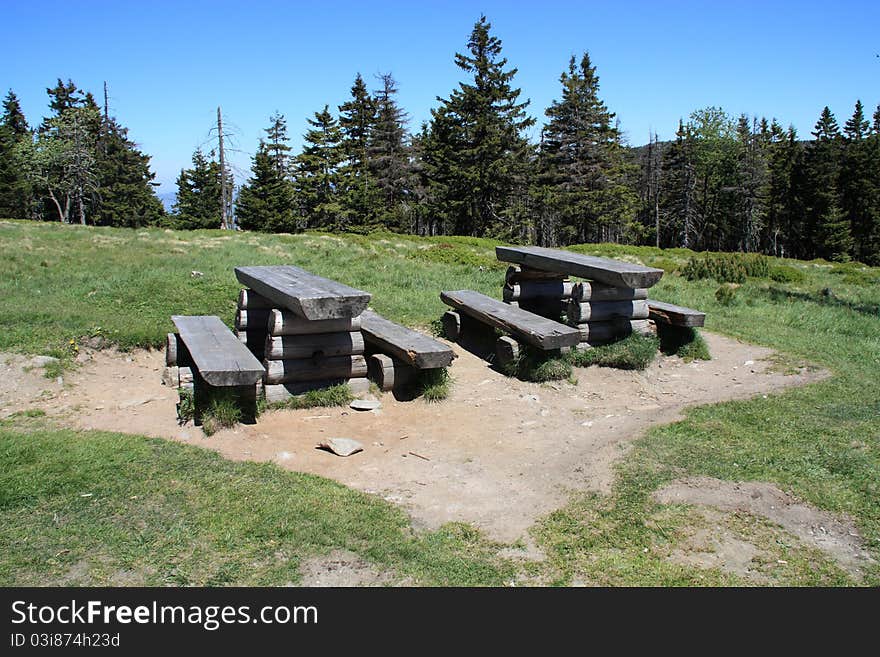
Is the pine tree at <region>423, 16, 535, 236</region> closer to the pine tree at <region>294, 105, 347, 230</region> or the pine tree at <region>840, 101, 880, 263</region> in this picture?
the pine tree at <region>294, 105, 347, 230</region>

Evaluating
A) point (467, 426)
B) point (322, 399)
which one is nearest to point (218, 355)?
point (322, 399)

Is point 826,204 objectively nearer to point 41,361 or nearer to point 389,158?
point 389,158

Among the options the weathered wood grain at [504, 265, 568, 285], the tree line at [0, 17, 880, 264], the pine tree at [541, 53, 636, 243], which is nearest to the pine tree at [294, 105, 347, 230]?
the tree line at [0, 17, 880, 264]

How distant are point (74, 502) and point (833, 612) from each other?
4.40 meters

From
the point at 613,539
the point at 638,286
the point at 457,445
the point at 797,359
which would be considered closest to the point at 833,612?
the point at 613,539

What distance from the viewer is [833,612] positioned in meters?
3.33

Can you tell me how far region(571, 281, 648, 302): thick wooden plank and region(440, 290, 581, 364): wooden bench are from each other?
20.2 inches

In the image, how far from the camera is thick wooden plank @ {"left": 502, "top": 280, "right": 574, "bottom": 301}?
10.6m

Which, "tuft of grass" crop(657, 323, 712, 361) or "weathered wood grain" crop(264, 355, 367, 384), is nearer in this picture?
"weathered wood grain" crop(264, 355, 367, 384)

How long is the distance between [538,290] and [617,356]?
225 cm

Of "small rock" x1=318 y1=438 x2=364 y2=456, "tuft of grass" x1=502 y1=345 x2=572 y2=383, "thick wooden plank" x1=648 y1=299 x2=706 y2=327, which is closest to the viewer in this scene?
"small rock" x1=318 y1=438 x2=364 y2=456

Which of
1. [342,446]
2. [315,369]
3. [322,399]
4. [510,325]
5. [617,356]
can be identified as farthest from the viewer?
[617,356]

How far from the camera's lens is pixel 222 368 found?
5.92m

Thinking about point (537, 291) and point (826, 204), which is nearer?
point (537, 291)
